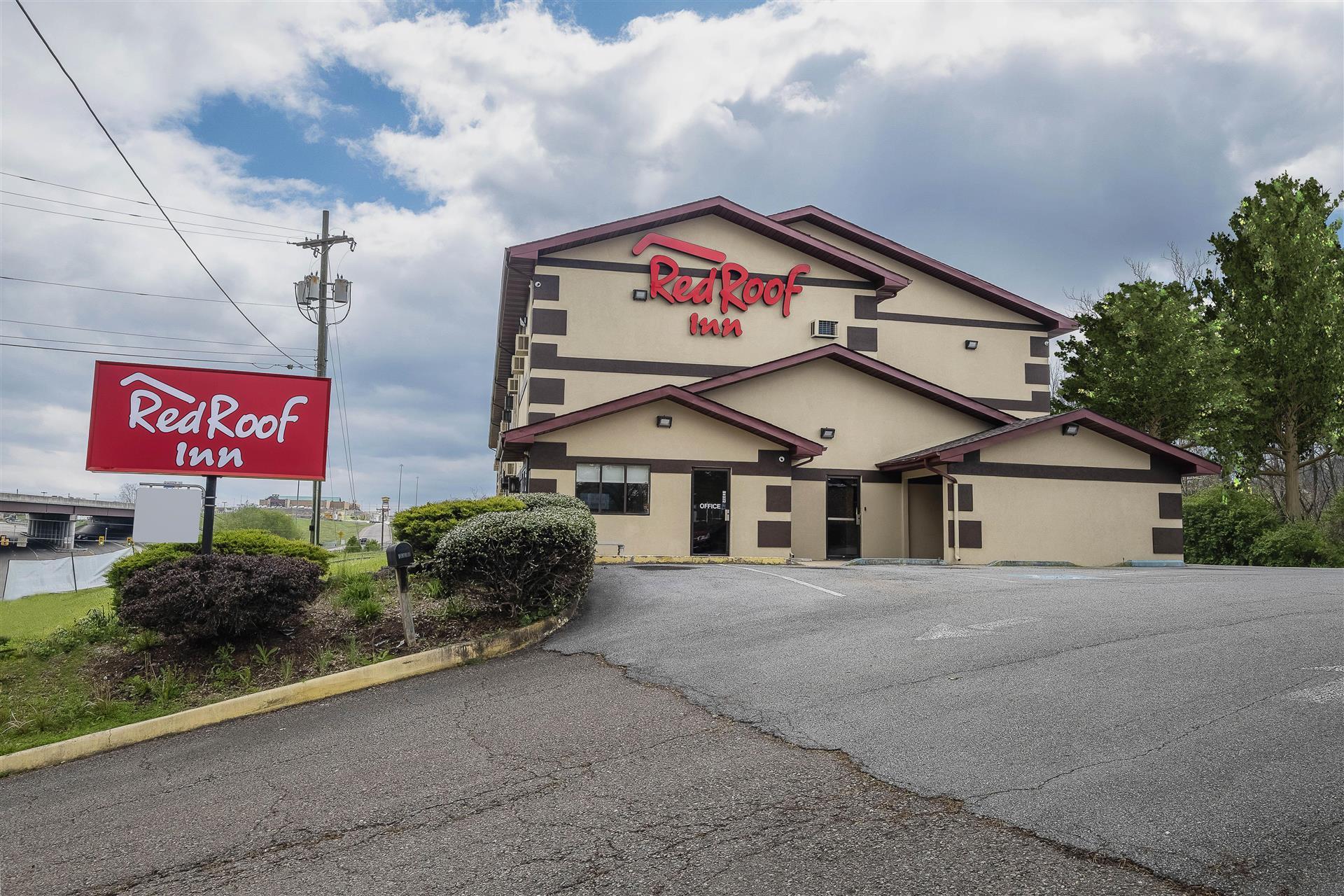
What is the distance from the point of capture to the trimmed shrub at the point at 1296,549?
83.5ft

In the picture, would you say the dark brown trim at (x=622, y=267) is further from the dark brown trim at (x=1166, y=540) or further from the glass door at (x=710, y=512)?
the dark brown trim at (x=1166, y=540)

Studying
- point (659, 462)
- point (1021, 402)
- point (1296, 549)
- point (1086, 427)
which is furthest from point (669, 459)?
point (1296, 549)

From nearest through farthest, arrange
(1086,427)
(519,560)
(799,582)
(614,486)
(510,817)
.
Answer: (510,817)
(519,560)
(799,582)
(614,486)
(1086,427)

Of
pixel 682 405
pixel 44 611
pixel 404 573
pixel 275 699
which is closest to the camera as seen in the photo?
pixel 275 699

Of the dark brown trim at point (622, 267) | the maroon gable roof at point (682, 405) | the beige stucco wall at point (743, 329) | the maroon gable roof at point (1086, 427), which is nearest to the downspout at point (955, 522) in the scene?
the maroon gable roof at point (1086, 427)

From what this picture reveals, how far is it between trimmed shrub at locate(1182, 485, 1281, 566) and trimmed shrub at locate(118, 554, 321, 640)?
27917 millimetres

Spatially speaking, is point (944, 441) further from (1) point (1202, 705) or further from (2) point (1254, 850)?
(2) point (1254, 850)

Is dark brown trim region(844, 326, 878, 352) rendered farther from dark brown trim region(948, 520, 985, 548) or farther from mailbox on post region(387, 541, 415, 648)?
mailbox on post region(387, 541, 415, 648)

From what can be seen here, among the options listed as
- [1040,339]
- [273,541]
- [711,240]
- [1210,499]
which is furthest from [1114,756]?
[1210,499]

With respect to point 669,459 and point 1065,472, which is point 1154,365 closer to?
point 1065,472

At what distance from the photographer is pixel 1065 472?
2173 cm

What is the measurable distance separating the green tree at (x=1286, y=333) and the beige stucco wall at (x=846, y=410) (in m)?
12.7

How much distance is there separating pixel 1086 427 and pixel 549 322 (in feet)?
46.0

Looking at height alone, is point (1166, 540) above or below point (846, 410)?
below
